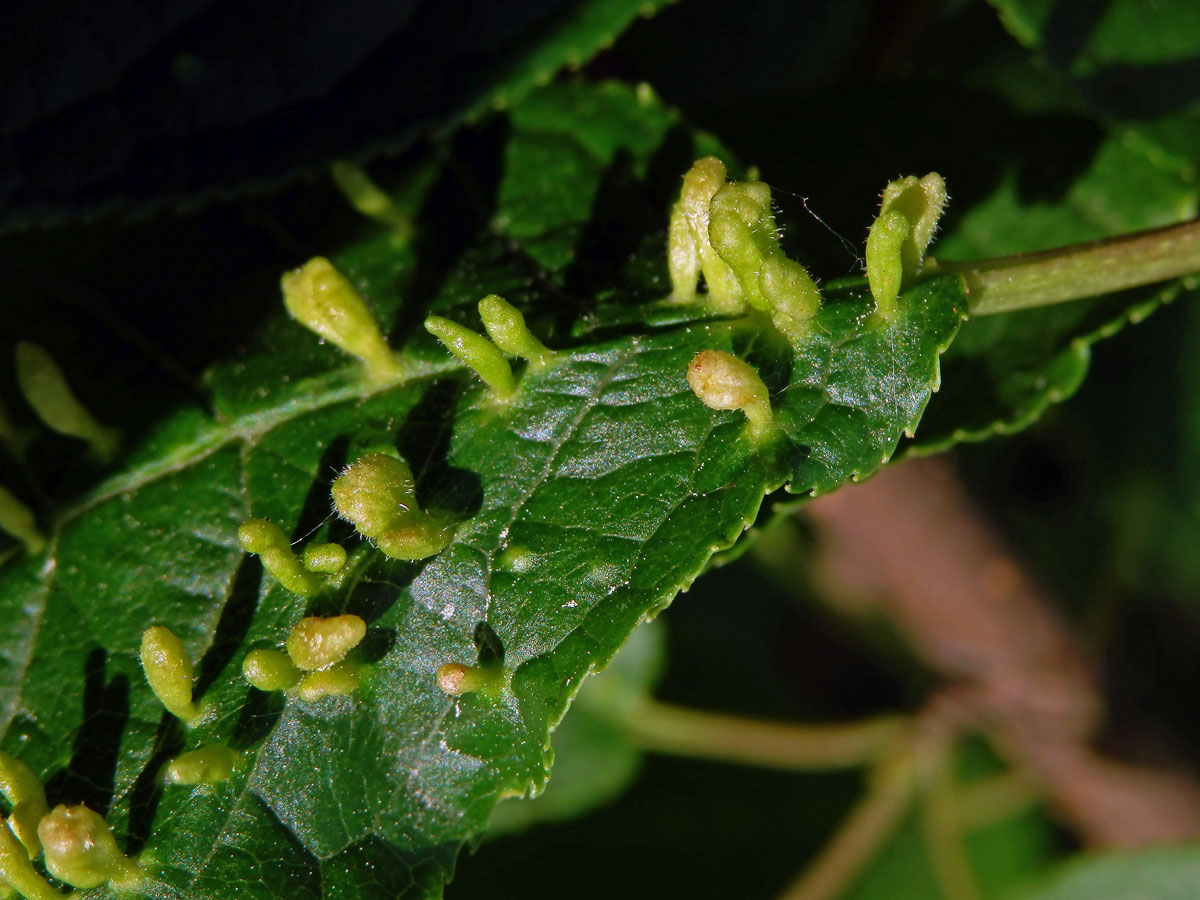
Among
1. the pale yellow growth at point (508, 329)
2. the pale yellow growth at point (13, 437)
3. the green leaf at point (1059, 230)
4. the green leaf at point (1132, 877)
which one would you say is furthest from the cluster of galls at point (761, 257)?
the green leaf at point (1132, 877)

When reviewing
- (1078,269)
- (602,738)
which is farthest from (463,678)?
(602,738)

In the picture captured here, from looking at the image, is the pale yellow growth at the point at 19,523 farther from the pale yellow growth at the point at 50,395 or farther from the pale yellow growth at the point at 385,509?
the pale yellow growth at the point at 385,509

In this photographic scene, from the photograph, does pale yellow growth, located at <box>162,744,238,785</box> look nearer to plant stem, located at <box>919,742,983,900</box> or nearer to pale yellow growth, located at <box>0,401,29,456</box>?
pale yellow growth, located at <box>0,401,29,456</box>

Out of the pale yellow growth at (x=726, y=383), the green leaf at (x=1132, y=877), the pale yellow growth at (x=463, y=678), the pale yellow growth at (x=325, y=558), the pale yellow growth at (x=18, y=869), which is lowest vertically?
the green leaf at (x=1132, y=877)

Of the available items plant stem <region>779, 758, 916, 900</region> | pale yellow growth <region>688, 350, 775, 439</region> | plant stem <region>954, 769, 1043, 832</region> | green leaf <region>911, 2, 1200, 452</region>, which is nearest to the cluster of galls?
pale yellow growth <region>688, 350, 775, 439</region>

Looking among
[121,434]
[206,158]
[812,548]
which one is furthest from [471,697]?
[812,548]

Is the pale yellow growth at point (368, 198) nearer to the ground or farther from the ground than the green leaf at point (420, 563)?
farther from the ground

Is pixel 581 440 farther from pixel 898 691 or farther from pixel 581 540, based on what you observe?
pixel 898 691
